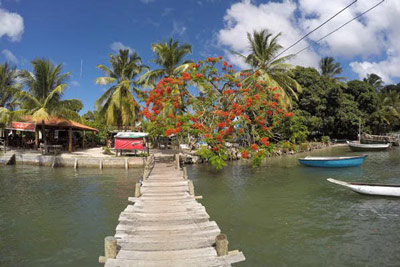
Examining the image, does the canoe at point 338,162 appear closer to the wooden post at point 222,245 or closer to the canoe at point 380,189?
the canoe at point 380,189

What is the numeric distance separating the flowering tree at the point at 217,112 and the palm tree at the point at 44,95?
1045 centimetres

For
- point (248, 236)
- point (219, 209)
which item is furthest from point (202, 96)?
point (248, 236)

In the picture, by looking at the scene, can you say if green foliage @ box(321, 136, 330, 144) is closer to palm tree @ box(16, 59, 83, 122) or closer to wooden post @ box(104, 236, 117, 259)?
palm tree @ box(16, 59, 83, 122)

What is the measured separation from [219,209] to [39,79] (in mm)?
20709

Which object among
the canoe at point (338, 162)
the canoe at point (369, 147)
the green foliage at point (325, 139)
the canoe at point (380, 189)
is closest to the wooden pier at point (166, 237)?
the canoe at point (380, 189)

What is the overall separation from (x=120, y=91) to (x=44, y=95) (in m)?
6.92

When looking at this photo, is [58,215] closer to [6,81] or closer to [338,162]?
[338,162]

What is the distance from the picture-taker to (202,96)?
17453 millimetres

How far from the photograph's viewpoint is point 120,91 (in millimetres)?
27438

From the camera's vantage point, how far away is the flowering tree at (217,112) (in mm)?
14727

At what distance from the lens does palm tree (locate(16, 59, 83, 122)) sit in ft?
74.1

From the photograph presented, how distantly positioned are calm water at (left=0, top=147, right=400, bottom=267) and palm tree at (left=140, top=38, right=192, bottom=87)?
12.5 m

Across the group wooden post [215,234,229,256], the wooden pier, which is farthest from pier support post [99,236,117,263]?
wooden post [215,234,229,256]

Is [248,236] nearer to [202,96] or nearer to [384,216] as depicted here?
[384,216]
